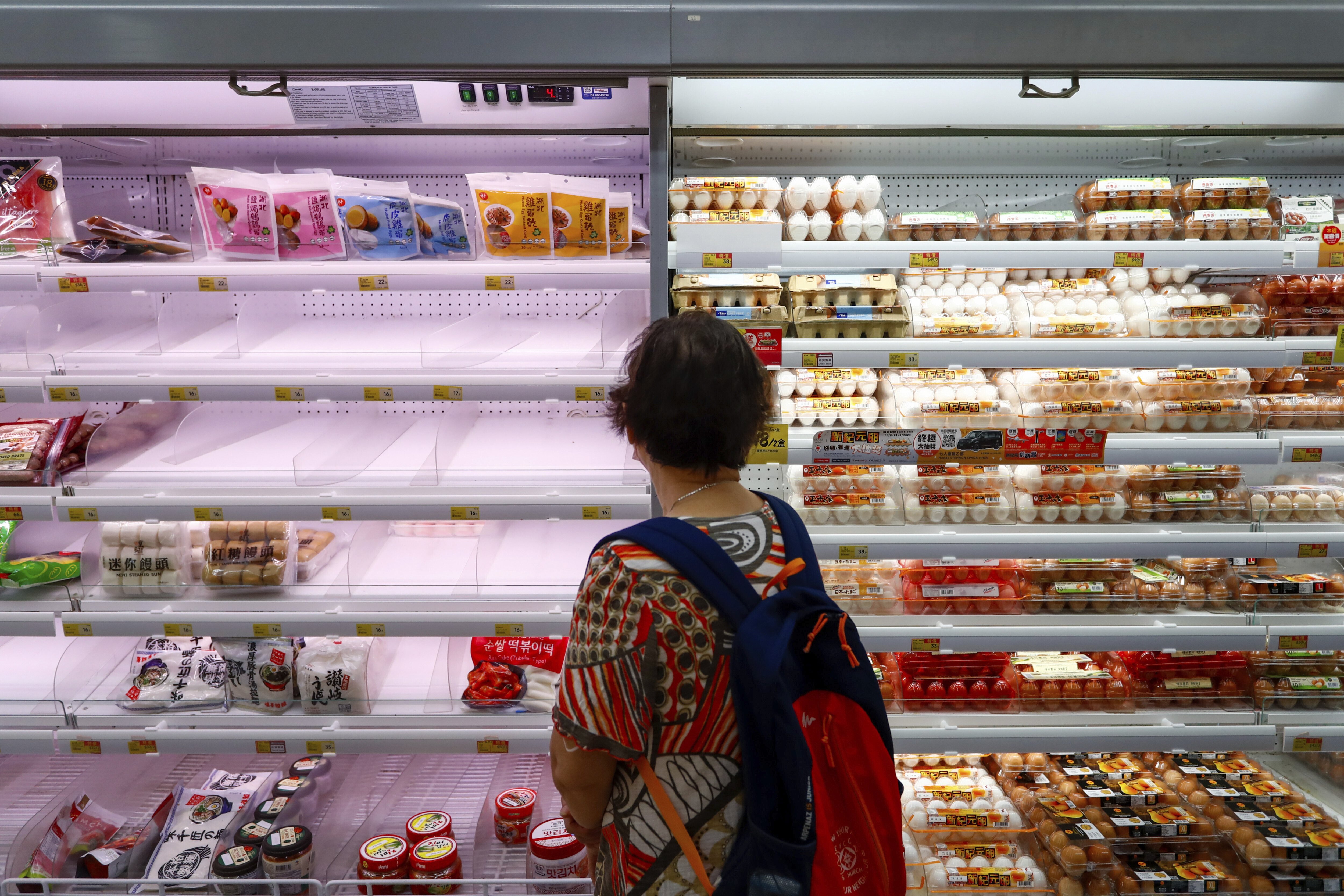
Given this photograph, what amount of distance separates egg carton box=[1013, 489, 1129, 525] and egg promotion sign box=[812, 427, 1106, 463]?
211 mm

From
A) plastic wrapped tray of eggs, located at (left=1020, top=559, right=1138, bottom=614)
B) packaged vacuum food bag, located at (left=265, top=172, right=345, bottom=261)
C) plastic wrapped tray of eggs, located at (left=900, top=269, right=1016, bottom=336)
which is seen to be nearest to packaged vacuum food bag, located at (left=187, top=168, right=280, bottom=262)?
packaged vacuum food bag, located at (left=265, top=172, right=345, bottom=261)

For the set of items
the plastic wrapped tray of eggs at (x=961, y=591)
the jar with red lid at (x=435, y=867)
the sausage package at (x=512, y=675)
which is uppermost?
the plastic wrapped tray of eggs at (x=961, y=591)

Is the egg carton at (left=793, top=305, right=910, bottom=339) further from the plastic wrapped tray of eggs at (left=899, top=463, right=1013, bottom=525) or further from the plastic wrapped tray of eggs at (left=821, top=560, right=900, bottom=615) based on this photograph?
the plastic wrapped tray of eggs at (left=821, top=560, right=900, bottom=615)

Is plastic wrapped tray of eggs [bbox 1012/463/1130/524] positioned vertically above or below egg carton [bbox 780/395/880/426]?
below

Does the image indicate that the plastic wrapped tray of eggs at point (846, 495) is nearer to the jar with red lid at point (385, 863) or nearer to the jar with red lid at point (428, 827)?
the jar with red lid at point (428, 827)

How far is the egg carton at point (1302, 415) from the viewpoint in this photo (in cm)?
241

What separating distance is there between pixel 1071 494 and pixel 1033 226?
0.82m

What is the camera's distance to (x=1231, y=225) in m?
2.38

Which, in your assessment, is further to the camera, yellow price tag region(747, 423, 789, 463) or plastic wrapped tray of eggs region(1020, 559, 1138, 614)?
plastic wrapped tray of eggs region(1020, 559, 1138, 614)

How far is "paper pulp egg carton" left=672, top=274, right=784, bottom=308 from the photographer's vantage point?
236cm

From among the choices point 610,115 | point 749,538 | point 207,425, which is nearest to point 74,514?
point 207,425

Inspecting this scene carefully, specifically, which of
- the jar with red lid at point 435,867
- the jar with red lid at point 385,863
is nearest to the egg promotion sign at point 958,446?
the jar with red lid at point 435,867

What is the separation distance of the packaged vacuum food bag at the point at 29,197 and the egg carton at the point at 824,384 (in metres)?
2.27

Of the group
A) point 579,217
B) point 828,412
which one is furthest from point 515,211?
point 828,412
